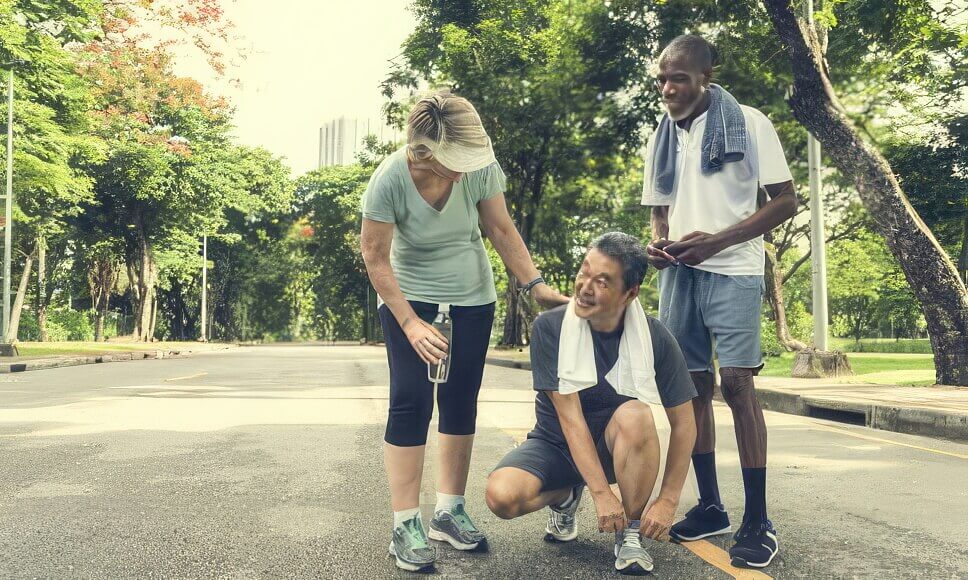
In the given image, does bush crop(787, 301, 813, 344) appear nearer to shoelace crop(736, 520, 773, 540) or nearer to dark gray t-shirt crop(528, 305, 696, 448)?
shoelace crop(736, 520, 773, 540)

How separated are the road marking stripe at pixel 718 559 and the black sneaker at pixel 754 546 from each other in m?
0.04

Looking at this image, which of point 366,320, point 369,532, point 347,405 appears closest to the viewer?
point 369,532

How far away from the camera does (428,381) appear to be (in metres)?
3.62

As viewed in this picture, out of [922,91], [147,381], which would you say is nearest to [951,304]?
[922,91]

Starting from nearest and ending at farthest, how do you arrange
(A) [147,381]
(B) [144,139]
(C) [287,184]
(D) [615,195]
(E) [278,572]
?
(E) [278,572]
(A) [147,381]
(D) [615,195]
(B) [144,139]
(C) [287,184]

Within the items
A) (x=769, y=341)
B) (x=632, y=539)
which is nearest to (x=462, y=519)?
(x=632, y=539)

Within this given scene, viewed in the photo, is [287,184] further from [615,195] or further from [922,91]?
[922,91]

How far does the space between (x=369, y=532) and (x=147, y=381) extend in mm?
10872

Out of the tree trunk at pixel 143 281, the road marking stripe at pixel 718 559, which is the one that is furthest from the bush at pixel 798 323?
the road marking stripe at pixel 718 559

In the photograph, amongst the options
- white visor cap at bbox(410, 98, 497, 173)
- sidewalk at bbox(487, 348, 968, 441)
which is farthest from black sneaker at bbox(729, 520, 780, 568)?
sidewalk at bbox(487, 348, 968, 441)

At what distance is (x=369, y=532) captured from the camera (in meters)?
4.16

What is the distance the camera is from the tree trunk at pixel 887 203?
40.2ft

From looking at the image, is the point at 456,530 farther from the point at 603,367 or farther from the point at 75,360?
the point at 75,360

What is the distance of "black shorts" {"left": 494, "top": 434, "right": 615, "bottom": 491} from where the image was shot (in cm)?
354
